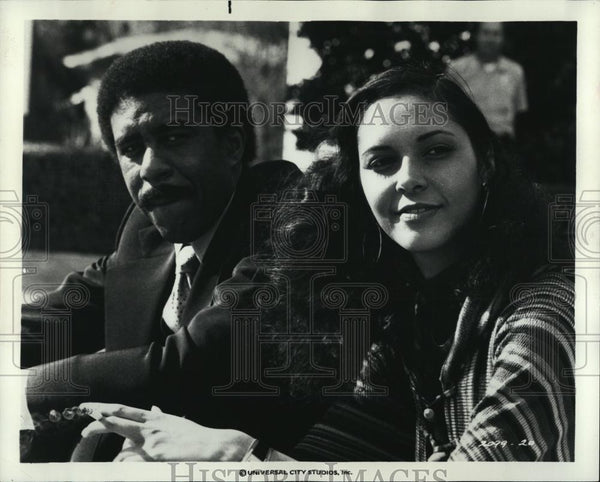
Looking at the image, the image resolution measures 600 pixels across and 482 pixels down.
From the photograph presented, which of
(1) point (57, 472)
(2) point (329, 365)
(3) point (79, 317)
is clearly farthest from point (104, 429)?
(2) point (329, 365)

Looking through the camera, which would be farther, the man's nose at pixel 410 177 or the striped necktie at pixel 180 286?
the striped necktie at pixel 180 286

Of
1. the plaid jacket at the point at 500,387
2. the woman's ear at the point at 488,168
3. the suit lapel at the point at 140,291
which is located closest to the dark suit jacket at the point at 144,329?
the suit lapel at the point at 140,291

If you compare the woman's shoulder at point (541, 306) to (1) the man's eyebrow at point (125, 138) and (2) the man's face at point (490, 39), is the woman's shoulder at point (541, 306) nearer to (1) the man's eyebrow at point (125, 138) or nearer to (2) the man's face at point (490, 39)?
(2) the man's face at point (490, 39)

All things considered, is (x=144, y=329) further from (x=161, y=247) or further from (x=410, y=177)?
(x=410, y=177)

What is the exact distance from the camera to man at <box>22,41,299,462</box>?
334 centimetres

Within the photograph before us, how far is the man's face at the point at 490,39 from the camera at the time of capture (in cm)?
337

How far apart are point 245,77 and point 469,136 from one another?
3.27ft

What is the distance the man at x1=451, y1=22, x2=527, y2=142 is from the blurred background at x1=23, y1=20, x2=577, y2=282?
0.04 m

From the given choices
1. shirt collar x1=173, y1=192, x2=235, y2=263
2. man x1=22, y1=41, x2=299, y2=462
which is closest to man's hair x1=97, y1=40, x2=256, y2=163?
man x1=22, y1=41, x2=299, y2=462

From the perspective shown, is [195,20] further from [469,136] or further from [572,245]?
[572,245]

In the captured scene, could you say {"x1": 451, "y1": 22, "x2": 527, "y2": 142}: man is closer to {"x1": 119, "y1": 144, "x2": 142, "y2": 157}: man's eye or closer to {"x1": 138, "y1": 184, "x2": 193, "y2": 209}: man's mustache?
{"x1": 138, "y1": 184, "x2": 193, "y2": 209}: man's mustache

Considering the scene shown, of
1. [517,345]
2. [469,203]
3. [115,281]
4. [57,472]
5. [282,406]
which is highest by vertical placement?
[469,203]

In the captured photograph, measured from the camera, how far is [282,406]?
3354 millimetres

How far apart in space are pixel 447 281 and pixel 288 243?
708 mm
